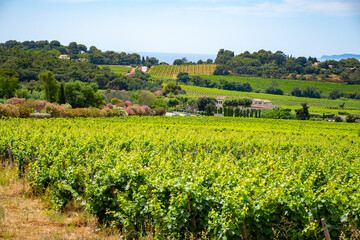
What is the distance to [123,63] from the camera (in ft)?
648

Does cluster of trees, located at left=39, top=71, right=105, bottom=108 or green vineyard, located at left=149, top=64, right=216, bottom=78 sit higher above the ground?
green vineyard, located at left=149, top=64, right=216, bottom=78

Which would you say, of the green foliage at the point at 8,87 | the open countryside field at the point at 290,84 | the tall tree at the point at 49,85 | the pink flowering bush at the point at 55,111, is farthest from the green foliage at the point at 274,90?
the pink flowering bush at the point at 55,111

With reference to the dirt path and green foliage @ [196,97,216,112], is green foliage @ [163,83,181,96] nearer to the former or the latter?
green foliage @ [196,97,216,112]

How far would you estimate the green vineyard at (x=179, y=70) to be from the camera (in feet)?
575

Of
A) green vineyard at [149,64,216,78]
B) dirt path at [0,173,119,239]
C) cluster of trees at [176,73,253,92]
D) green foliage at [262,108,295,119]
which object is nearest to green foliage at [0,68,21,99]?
green foliage at [262,108,295,119]

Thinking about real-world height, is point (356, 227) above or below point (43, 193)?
above

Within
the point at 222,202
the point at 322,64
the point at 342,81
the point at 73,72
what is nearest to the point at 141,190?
the point at 222,202

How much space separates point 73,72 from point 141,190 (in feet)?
340

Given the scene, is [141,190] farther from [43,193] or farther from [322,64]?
[322,64]

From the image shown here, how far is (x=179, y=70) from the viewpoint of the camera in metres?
184

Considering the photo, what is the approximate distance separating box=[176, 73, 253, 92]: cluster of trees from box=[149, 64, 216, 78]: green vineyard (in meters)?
12.5

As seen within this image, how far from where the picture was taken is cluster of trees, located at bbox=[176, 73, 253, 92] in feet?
480

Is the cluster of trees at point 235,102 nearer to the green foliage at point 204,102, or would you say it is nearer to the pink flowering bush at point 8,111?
the green foliage at point 204,102

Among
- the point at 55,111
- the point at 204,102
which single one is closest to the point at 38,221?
the point at 55,111
